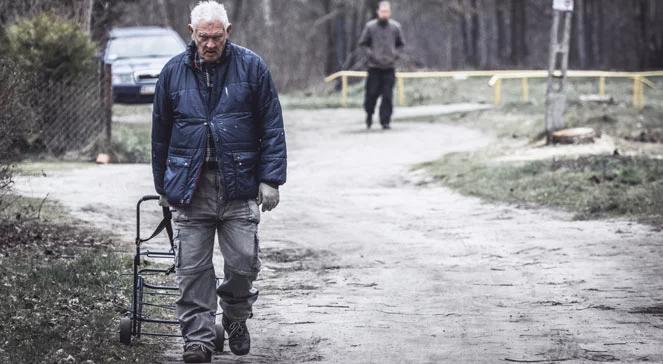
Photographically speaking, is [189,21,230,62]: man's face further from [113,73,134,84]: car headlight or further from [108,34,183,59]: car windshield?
[108,34,183,59]: car windshield

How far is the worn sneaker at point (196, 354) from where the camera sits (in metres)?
6.86

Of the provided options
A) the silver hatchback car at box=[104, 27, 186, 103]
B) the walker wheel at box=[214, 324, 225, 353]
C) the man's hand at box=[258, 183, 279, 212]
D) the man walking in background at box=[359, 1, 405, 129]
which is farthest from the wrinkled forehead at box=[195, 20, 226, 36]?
the silver hatchback car at box=[104, 27, 186, 103]

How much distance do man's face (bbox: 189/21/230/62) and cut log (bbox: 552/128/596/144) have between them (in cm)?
1200

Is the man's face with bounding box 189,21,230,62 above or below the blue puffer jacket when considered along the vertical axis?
above

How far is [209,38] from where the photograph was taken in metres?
6.69

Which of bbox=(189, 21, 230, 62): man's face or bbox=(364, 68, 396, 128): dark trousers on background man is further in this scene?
bbox=(364, 68, 396, 128): dark trousers on background man

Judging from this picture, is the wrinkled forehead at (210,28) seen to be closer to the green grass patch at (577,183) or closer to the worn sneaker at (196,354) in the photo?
the worn sneaker at (196,354)

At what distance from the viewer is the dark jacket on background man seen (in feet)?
70.7

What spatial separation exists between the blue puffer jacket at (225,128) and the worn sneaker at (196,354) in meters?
0.82

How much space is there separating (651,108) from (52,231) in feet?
62.3

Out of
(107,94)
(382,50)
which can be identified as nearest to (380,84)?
(382,50)

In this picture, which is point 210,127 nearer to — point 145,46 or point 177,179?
point 177,179

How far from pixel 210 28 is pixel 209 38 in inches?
2.1

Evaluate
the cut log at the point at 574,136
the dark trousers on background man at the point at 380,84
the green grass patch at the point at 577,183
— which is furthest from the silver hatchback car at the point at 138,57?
the cut log at the point at 574,136
